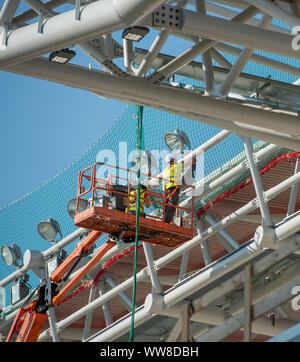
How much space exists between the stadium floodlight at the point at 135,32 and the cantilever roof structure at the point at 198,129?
0.52 metres

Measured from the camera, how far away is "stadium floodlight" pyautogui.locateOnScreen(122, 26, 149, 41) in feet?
45.8

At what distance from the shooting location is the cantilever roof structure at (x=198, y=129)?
42.0ft

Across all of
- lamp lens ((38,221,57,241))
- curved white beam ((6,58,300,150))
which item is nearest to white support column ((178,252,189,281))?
lamp lens ((38,221,57,241))

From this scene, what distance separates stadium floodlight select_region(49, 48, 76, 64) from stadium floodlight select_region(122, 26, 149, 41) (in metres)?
1.10

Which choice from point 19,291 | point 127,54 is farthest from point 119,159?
point 127,54

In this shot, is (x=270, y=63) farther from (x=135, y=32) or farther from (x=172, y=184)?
(x=172, y=184)

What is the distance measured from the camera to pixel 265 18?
14891 millimetres

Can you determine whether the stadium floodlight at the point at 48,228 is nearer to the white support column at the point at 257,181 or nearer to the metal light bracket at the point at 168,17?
the white support column at the point at 257,181

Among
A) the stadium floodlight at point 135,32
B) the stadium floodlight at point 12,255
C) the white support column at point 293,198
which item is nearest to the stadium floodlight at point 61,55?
the stadium floodlight at point 135,32

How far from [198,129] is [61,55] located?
33.1ft

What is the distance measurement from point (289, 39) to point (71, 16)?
3.50 meters

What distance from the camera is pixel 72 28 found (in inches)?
519

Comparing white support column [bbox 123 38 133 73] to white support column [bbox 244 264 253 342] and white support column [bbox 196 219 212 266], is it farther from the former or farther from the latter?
white support column [bbox 196 219 212 266]
